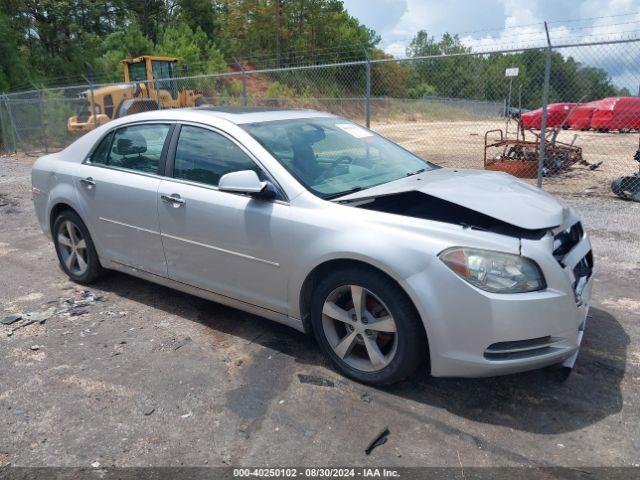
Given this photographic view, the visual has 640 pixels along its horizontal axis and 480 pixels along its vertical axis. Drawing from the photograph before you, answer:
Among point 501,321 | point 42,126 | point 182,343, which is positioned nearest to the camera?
point 501,321

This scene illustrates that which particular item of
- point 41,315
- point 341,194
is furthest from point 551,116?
point 41,315

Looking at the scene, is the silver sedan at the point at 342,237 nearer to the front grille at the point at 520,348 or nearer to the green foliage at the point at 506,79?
the front grille at the point at 520,348

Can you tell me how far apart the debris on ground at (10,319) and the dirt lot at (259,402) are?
0.10 meters

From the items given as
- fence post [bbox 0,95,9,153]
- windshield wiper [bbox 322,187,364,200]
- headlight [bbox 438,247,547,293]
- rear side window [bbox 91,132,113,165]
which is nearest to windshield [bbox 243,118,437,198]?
windshield wiper [bbox 322,187,364,200]

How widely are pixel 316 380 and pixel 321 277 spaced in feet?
2.06

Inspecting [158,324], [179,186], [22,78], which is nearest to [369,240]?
[179,186]

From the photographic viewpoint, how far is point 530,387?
3096 millimetres

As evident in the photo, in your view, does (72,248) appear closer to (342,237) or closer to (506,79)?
(342,237)

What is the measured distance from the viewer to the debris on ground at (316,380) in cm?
319

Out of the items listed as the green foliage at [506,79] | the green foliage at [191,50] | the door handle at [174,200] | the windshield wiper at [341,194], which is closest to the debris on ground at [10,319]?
the door handle at [174,200]

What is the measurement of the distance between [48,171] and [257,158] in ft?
8.28

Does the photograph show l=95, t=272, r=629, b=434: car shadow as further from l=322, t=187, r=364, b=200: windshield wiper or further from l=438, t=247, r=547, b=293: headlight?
l=322, t=187, r=364, b=200: windshield wiper

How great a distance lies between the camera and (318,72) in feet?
100

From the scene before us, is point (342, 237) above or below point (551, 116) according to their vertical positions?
above
